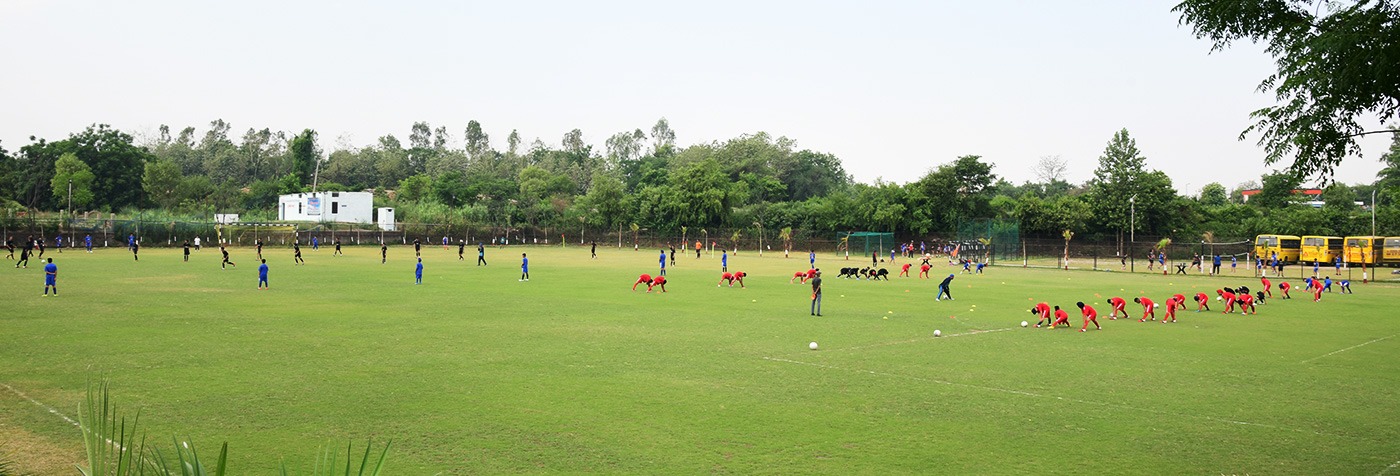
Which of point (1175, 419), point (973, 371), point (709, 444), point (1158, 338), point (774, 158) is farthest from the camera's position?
point (774, 158)

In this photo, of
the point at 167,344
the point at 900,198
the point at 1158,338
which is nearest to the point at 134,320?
the point at 167,344

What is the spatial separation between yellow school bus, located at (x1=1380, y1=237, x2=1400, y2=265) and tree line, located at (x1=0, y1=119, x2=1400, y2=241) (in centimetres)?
317

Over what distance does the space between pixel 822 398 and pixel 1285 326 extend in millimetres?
16287

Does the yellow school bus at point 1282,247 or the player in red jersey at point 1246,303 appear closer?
the player in red jersey at point 1246,303

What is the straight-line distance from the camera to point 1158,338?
65.2 feet

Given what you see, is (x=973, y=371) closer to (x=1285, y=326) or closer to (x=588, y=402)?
(x=588, y=402)

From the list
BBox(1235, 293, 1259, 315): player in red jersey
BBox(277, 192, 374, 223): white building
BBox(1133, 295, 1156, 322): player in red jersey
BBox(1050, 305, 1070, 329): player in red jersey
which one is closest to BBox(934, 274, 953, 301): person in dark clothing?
BBox(1133, 295, 1156, 322): player in red jersey

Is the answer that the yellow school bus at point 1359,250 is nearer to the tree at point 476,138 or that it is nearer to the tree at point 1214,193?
the tree at point 1214,193

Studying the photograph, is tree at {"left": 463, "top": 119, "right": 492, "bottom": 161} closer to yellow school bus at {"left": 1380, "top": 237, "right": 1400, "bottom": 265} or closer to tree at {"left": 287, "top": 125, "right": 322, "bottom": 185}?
tree at {"left": 287, "top": 125, "right": 322, "bottom": 185}

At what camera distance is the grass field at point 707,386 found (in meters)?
9.64

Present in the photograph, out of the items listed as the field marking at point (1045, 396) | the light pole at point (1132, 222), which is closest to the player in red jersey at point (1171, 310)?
the field marking at point (1045, 396)

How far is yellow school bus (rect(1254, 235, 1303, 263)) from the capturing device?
6656 centimetres

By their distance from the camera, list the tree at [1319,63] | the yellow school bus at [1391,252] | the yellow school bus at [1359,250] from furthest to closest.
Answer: the yellow school bus at [1391,252] < the yellow school bus at [1359,250] < the tree at [1319,63]

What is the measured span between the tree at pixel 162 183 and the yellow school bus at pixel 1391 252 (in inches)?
4352
